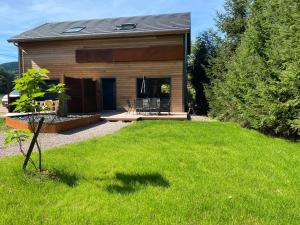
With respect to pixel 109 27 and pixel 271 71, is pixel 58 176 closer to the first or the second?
pixel 271 71

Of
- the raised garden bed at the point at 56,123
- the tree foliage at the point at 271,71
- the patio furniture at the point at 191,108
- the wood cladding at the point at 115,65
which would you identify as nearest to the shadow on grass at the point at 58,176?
the raised garden bed at the point at 56,123

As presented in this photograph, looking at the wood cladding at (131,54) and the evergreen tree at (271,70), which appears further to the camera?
the wood cladding at (131,54)

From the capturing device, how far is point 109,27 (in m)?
18.3

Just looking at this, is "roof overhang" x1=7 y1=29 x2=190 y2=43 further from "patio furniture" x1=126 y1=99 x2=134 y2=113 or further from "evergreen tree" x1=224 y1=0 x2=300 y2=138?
"evergreen tree" x1=224 y1=0 x2=300 y2=138

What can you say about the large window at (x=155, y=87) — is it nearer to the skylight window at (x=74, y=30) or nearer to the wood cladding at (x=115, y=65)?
the wood cladding at (x=115, y=65)

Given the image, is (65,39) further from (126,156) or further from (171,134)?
(126,156)

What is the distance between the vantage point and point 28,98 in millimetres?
4863

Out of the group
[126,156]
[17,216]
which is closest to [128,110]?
[126,156]

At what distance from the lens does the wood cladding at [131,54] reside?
16500 mm

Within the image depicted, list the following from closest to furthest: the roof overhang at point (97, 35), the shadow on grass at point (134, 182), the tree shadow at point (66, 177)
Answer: the shadow on grass at point (134, 182)
the tree shadow at point (66, 177)
the roof overhang at point (97, 35)

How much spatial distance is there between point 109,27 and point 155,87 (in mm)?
4668

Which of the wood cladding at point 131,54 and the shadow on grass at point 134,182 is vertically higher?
the wood cladding at point 131,54

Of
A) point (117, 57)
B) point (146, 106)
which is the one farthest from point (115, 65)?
point (146, 106)

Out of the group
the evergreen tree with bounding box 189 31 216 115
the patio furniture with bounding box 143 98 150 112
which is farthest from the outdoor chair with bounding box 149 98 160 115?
the evergreen tree with bounding box 189 31 216 115
